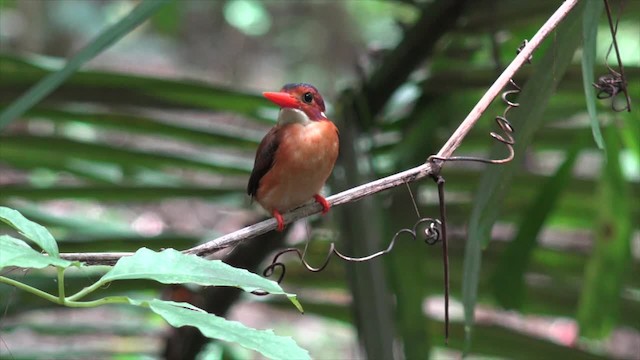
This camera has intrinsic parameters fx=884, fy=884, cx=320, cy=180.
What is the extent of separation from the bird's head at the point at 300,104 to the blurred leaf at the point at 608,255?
373 millimetres

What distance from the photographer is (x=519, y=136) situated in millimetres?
758

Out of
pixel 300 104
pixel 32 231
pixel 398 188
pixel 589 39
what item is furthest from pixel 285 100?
pixel 32 231

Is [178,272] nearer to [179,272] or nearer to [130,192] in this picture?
[179,272]

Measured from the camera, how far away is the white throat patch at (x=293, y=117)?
1.07m

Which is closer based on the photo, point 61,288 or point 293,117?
point 61,288

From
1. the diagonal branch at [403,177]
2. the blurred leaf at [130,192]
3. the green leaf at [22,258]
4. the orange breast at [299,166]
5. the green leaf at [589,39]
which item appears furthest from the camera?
the blurred leaf at [130,192]

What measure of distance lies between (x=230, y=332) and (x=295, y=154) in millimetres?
601

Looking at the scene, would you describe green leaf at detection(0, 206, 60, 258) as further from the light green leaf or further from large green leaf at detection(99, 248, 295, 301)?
the light green leaf

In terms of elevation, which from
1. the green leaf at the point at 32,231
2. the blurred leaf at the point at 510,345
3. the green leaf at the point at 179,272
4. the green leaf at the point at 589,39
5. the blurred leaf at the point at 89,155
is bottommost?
the blurred leaf at the point at 510,345

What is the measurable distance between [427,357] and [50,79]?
1.69 ft

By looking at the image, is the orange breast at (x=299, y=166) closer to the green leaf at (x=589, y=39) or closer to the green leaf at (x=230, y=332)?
the green leaf at (x=589, y=39)

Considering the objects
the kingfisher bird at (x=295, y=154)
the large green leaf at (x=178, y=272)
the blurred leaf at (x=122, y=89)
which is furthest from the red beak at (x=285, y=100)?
the large green leaf at (x=178, y=272)

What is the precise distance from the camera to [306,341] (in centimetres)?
436

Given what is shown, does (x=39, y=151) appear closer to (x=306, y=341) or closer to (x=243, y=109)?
(x=243, y=109)
